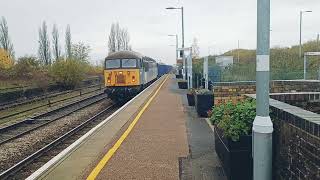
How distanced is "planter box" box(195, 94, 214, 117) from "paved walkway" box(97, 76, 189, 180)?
1.21 meters

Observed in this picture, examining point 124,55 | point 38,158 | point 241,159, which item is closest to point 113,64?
point 124,55

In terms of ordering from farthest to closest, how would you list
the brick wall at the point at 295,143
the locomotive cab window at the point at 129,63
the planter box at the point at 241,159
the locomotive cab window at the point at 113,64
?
the locomotive cab window at the point at 113,64
the locomotive cab window at the point at 129,63
the planter box at the point at 241,159
the brick wall at the point at 295,143

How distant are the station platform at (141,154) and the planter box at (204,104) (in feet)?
3.95

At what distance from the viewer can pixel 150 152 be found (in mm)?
8305

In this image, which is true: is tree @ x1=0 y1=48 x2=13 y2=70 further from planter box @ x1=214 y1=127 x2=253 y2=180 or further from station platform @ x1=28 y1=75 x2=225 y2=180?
planter box @ x1=214 y1=127 x2=253 y2=180

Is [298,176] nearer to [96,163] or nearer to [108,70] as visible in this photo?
[96,163]

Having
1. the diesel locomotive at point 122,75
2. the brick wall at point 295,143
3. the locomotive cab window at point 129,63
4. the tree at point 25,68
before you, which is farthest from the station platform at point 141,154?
the tree at point 25,68

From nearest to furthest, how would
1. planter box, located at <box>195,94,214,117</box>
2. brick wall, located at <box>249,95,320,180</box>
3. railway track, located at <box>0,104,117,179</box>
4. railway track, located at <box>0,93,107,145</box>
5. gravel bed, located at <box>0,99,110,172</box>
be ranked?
brick wall, located at <box>249,95,320,180</box>, railway track, located at <box>0,104,117,179</box>, gravel bed, located at <box>0,99,110,172</box>, planter box, located at <box>195,94,214,117</box>, railway track, located at <box>0,93,107,145</box>

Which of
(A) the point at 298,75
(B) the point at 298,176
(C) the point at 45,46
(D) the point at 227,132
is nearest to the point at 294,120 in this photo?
(B) the point at 298,176

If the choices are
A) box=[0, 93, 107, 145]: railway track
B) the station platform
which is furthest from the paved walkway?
box=[0, 93, 107, 145]: railway track

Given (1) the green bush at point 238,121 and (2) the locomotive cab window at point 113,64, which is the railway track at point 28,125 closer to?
(2) the locomotive cab window at point 113,64

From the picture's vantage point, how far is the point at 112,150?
8.48 metres

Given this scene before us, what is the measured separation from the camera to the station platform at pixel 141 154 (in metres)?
6.62

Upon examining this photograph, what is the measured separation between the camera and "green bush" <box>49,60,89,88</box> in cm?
4562
